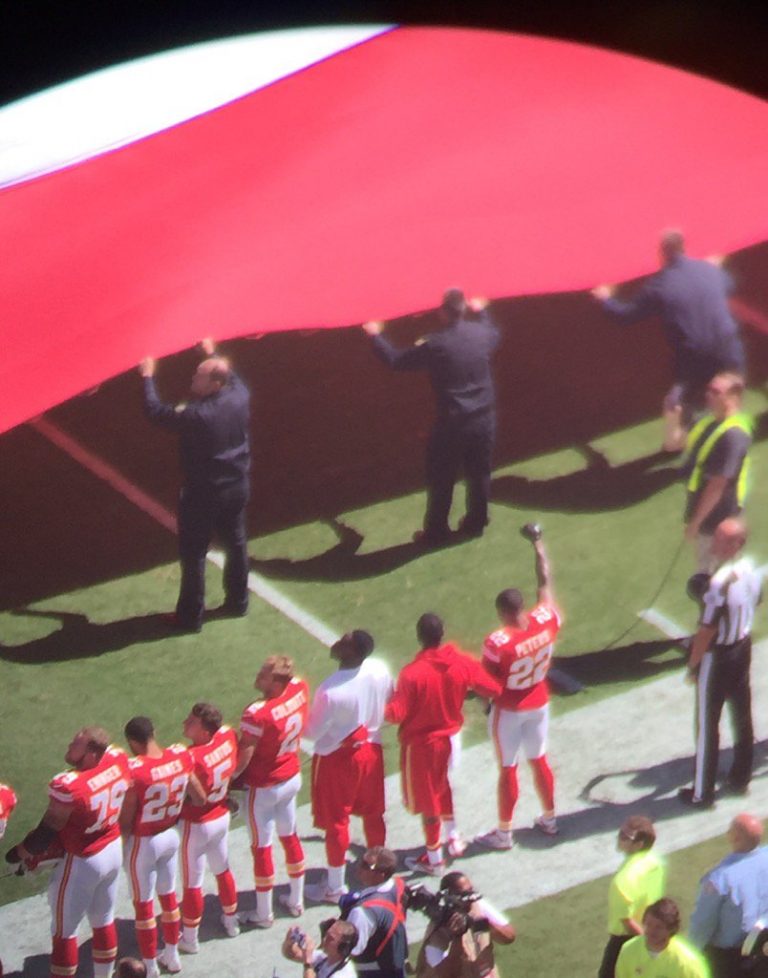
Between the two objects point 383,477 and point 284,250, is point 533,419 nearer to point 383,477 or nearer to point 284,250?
point 383,477

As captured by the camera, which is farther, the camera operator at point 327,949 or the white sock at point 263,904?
the white sock at point 263,904

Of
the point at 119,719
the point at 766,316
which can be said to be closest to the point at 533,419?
the point at 766,316

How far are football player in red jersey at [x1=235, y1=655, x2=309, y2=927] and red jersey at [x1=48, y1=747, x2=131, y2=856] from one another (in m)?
0.41

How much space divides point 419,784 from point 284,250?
1.80m

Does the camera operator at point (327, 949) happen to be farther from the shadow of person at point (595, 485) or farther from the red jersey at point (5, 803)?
the shadow of person at point (595, 485)

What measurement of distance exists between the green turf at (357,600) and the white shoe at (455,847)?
0.31m

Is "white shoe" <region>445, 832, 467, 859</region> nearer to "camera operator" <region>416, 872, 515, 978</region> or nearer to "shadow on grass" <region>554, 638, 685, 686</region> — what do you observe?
"camera operator" <region>416, 872, 515, 978</region>

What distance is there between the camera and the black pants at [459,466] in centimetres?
616

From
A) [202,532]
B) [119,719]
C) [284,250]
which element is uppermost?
[284,250]

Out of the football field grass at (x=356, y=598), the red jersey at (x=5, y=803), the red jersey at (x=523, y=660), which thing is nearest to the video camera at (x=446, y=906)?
the football field grass at (x=356, y=598)

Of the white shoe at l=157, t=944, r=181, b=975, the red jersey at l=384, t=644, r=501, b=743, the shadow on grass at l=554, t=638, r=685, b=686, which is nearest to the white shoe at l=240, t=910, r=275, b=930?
the white shoe at l=157, t=944, r=181, b=975

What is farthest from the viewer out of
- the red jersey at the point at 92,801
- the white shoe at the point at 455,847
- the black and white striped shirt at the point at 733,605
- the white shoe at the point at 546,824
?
the black and white striped shirt at the point at 733,605

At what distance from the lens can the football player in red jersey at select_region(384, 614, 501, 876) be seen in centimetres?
581

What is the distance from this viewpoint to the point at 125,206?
19.9 feet
